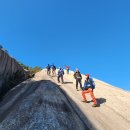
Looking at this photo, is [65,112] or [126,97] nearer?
[65,112]

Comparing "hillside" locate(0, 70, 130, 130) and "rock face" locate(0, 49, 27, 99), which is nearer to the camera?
"hillside" locate(0, 70, 130, 130)

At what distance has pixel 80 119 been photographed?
14.6m

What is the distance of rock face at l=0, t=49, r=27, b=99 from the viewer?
21.8 metres

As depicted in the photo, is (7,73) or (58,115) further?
(7,73)

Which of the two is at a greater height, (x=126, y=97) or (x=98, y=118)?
(x=126, y=97)

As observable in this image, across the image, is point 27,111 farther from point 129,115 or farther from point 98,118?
point 129,115

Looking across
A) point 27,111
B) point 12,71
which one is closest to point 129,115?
point 27,111

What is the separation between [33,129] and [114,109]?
7.73 meters

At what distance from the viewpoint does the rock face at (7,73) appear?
21.8 m

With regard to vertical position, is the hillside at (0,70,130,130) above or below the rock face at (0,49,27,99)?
below

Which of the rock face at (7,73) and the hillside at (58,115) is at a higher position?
the rock face at (7,73)

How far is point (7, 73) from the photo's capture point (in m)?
24.0

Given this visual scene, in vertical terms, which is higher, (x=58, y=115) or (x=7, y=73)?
(x=7, y=73)

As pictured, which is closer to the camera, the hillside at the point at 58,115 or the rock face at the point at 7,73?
the hillside at the point at 58,115
